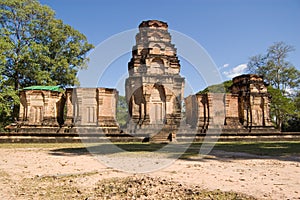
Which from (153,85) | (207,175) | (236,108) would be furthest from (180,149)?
(236,108)

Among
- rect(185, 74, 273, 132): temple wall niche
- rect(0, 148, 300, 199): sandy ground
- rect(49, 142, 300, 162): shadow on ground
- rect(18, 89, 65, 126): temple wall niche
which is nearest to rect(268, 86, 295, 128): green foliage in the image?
rect(185, 74, 273, 132): temple wall niche

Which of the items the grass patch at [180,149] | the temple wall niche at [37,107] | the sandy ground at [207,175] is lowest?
the grass patch at [180,149]

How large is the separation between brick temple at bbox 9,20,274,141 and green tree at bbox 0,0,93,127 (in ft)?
16.9

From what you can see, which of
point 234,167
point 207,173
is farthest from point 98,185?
point 234,167

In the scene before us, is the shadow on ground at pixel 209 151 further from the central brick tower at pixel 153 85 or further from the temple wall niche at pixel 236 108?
the temple wall niche at pixel 236 108

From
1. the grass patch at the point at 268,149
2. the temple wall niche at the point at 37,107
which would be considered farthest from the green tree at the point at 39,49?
the grass patch at the point at 268,149

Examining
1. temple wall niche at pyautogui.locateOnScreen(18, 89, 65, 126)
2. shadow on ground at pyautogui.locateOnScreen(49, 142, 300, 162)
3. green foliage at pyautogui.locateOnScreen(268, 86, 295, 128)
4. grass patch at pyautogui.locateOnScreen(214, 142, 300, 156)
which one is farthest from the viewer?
green foliage at pyautogui.locateOnScreen(268, 86, 295, 128)

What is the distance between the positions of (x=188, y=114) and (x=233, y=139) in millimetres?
6181

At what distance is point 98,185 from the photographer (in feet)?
17.0

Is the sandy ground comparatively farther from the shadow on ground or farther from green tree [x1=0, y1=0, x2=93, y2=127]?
green tree [x1=0, y1=0, x2=93, y2=127]

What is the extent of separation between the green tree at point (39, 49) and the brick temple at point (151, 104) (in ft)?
16.9

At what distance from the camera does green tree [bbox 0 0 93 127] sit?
2636 centimetres

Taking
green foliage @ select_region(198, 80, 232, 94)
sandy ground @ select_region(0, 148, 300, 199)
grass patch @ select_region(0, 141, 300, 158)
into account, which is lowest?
grass patch @ select_region(0, 141, 300, 158)

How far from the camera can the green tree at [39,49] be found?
1038 inches
